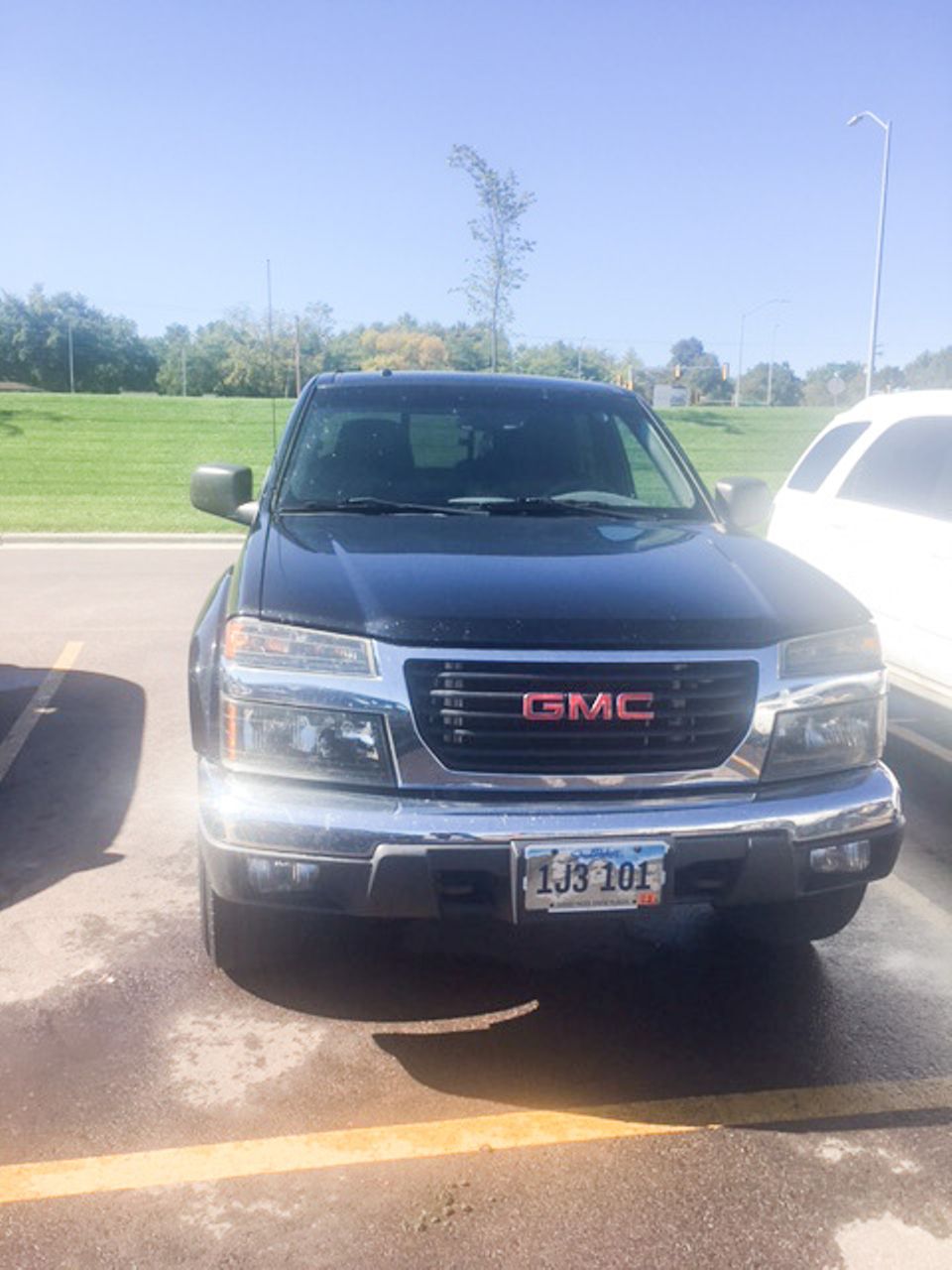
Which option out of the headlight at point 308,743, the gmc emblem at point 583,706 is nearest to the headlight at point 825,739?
the gmc emblem at point 583,706

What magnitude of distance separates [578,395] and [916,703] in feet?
12.5

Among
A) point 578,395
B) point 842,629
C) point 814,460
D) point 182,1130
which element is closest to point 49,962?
point 182,1130

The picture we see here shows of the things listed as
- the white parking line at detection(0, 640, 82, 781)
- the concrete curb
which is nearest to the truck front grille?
the white parking line at detection(0, 640, 82, 781)

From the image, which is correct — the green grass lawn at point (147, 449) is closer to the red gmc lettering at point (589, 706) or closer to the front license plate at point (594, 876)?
the red gmc lettering at point (589, 706)

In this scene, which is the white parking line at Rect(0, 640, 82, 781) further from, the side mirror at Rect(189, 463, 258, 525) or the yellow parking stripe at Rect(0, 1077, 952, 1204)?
the yellow parking stripe at Rect(0, 1077, 952, 1204)

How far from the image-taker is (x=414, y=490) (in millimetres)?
4418

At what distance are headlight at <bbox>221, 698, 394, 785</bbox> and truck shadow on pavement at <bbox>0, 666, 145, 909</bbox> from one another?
1.68m

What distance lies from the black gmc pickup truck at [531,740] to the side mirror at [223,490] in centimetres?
132

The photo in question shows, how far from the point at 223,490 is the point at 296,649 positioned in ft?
6.08

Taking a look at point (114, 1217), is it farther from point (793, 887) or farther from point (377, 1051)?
point (793, 887)

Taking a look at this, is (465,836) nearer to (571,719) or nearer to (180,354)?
(571,719)

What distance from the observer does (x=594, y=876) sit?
2984 millimetres

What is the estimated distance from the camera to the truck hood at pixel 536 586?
309 centimetres

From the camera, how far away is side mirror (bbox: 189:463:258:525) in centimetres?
477
